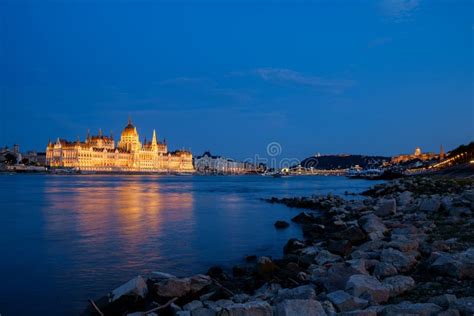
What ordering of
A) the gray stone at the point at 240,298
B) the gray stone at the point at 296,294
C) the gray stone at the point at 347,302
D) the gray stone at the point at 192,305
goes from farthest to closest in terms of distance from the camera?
the gray stone at the point at 240,298
the gray stone at the point at 192,305
the gray stone at the point at 296,294
the gray stone at the point at 347,302

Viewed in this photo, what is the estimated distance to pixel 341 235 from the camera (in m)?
10.7

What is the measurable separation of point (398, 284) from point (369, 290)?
72cm

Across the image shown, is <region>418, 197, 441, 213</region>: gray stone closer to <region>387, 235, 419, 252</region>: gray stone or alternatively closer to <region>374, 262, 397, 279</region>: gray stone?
<region>387, 235, 419, 252</region>: gray stone

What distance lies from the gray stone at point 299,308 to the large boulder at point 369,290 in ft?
3.06

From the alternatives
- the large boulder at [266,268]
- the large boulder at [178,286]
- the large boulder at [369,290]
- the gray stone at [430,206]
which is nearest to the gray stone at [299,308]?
the large boulder at [369,290]

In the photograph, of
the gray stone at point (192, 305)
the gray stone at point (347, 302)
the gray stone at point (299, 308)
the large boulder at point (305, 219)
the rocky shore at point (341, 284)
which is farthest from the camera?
the large boulder at point (305, 219)

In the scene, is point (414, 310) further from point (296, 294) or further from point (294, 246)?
point (294, 246)

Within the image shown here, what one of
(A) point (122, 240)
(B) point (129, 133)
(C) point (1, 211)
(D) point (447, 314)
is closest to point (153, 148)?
(B) point (129, 133)

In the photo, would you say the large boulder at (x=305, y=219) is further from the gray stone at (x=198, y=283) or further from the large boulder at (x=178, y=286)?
the large boulder at (x=178, y=286)

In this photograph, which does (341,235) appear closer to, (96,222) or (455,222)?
(455,222)

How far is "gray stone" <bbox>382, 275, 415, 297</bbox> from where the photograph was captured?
18.9 feet

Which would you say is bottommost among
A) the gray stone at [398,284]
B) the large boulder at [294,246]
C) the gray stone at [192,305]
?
the large boulder at [294,246]

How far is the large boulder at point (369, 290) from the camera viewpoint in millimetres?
5365

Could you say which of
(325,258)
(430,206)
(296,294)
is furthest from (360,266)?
(430,206)
